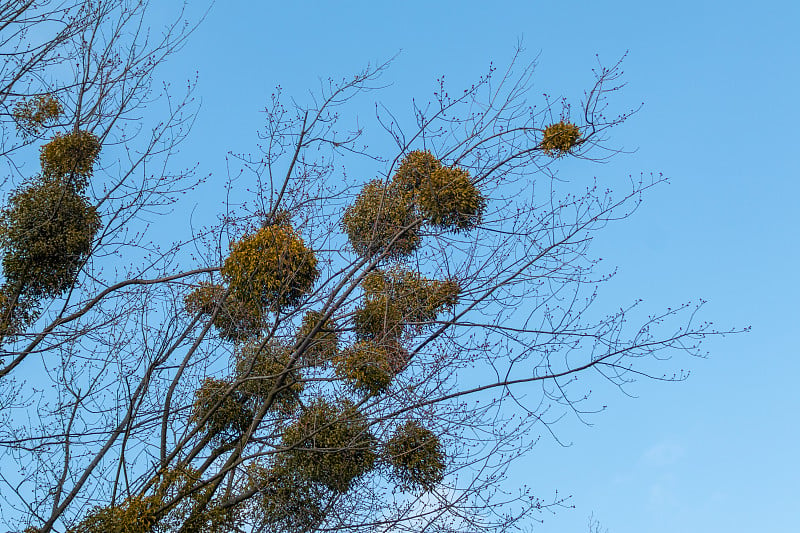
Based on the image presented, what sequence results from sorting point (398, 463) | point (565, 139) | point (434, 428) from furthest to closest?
1. point (565, 139)
2. point (398, 463)
3. point (434, 428)

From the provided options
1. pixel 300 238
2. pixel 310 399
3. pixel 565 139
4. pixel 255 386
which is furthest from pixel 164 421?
pixel 565 139

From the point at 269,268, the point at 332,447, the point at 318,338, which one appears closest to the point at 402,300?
the point at 318,338

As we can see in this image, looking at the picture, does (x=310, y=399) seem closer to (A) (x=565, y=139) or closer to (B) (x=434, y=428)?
(B) (x=434, y=428)

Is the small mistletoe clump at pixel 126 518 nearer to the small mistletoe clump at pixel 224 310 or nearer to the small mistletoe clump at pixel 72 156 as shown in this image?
the small mistletoe clump at pixel 224 310

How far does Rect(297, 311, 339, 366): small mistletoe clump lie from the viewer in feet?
25.0

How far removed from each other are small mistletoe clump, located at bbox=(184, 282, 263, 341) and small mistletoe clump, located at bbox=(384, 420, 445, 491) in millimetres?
1723

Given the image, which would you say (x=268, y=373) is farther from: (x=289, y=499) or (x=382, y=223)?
(x=382, y=223)

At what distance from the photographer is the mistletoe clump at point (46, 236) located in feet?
29.4

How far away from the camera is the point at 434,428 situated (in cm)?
724

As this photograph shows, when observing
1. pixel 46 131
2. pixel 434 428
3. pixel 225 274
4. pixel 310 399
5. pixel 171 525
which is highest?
pixel 46 131

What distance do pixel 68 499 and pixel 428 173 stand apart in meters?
4.55

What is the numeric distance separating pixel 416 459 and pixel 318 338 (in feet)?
4.83

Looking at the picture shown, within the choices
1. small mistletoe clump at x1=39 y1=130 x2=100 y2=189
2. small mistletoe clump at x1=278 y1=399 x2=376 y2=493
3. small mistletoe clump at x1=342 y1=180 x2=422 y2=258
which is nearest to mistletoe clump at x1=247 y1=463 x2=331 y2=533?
small mistletoe clump at x1=278 y1=399 x2=376 y2=493

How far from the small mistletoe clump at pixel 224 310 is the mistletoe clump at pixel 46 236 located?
1351 mm
